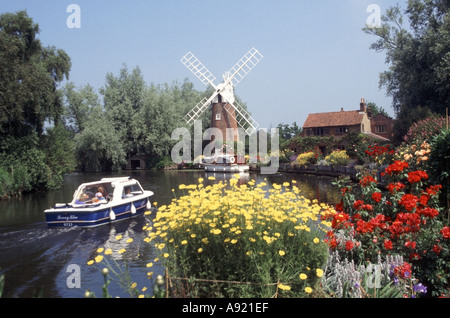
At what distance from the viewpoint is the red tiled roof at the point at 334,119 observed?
5856 centimetres

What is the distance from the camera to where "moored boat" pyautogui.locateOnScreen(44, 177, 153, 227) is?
52.1ft

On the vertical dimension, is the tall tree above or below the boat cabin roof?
above

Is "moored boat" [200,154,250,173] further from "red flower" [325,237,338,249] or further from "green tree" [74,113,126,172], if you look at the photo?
"red flower" [325,237,338,249]

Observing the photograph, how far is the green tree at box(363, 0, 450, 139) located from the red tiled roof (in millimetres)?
21000

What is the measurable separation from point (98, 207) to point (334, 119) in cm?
4956

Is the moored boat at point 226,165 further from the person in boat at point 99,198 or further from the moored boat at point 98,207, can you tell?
the person in boat at point 99,198

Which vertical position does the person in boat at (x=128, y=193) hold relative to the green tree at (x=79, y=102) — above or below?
below

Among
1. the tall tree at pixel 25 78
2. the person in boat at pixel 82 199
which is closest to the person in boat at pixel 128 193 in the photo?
the person in boat at pixel 82 199

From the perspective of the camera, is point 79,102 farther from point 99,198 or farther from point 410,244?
point 410,244

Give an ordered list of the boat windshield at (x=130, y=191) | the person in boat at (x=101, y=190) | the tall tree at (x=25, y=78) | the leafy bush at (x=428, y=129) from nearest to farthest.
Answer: the leafy bush at (x=428, y=129)
the person in boat at (x=101, y=190)
the boat windshield at (x=130, y=191)
the tall tree at (x=25, y=78)

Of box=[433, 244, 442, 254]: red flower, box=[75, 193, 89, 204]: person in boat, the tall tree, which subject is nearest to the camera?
box=[433, 244, 442, 254]: red flower

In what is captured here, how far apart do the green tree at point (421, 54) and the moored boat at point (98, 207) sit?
2230cm

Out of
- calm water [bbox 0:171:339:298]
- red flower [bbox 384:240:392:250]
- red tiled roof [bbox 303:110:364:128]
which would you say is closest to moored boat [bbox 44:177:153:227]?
calm water [bbox 0:171:339:298]

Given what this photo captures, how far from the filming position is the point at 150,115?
6044 centimetres
